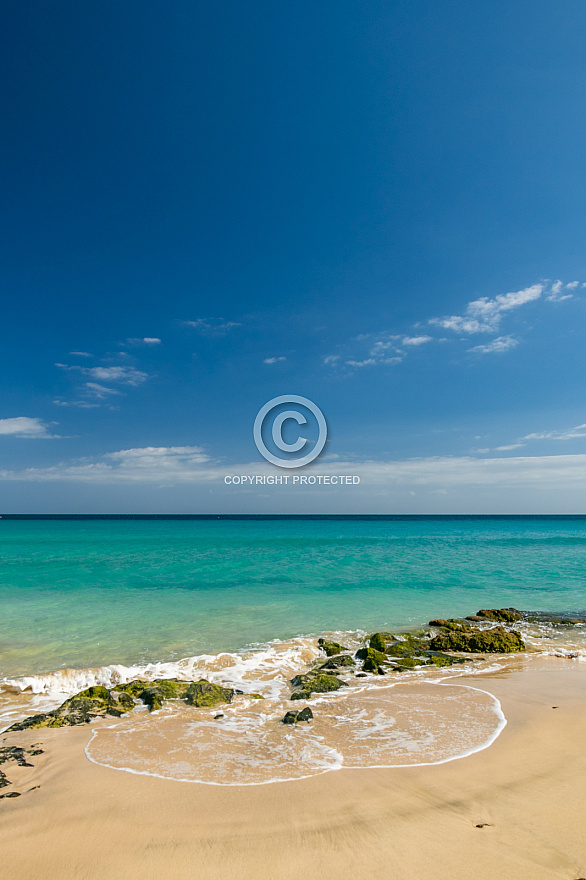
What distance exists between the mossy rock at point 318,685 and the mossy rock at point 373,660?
1.04 meters

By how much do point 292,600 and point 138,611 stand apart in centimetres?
608

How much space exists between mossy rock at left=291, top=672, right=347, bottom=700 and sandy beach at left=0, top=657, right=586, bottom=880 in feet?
9.77

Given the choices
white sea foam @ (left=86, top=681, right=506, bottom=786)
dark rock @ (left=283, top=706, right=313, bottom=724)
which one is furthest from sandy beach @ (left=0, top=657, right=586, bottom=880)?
dark rock @ (left=283, top=706, right=313, bottom=724)

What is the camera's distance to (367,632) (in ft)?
43.0

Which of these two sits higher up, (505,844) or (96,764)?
(505,844)

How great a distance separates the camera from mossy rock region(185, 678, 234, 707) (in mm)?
7676

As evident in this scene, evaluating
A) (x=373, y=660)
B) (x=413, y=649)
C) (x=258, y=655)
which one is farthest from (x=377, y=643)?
(x=258, y=655)

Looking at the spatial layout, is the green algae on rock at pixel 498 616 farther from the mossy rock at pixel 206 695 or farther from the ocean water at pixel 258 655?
the mossy rock at pixel 206 695

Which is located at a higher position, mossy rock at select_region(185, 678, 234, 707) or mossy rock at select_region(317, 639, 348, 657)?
mossy rock at select_region(185, 678, 234, 707)

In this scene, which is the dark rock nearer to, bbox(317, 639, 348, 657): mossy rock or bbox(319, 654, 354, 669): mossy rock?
bbox(319, 654, 354, 669): mossy rock

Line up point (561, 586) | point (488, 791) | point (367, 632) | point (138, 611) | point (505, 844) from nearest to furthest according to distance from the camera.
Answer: point (505, 844)
point (488, 791)
point (367, 632)
point (138, 611)
point (561, 586)

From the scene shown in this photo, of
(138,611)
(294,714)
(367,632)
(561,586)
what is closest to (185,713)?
(294,714)

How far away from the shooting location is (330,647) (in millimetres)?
11070

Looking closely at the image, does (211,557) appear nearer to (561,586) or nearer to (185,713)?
(561,586)
